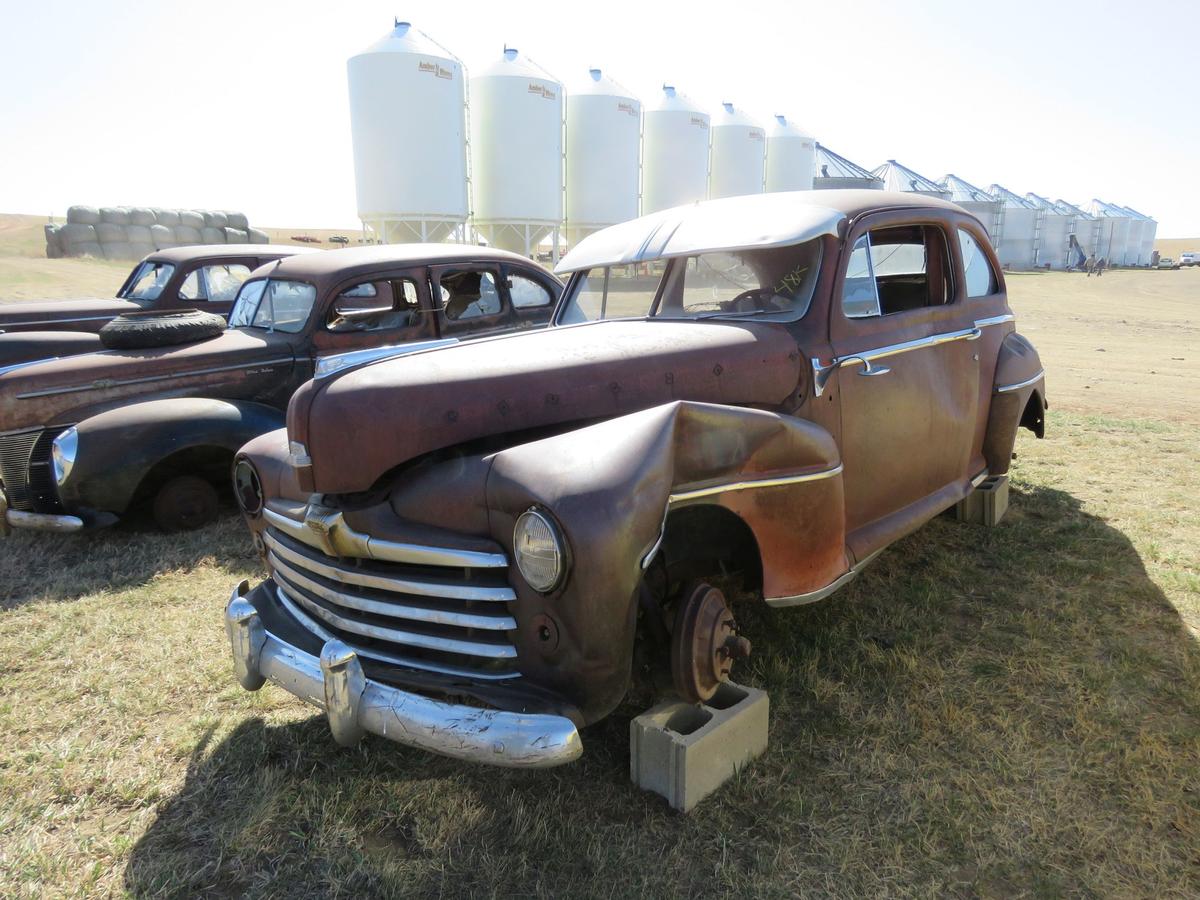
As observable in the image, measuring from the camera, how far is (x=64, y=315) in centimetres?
766

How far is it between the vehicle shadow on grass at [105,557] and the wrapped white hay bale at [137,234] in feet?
102

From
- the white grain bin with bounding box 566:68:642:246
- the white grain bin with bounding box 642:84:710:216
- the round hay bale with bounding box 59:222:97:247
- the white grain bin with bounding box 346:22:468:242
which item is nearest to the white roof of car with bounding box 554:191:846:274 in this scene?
the white grain bin with bounding box 346:22:468:242

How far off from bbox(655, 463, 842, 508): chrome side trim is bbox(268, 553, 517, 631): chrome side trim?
0.58 metres

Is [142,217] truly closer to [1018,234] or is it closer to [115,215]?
[115,215]

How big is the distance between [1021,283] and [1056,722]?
123 ft

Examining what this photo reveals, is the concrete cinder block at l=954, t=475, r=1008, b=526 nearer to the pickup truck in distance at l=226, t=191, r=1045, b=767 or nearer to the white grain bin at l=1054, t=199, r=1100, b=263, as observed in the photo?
the pickup truck in distance at l=226, t=191, r=1045, b=767

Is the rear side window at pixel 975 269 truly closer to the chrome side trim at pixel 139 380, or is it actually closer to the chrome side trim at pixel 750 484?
the chrome side trim at pixel 750 484

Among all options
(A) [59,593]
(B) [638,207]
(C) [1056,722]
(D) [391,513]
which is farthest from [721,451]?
(B) [638,207]

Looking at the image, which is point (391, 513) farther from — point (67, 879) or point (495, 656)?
point (67, 879)

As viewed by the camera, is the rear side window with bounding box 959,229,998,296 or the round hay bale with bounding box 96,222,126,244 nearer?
the rear side window with bounding box 959,229,998,296

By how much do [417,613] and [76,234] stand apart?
3635cm

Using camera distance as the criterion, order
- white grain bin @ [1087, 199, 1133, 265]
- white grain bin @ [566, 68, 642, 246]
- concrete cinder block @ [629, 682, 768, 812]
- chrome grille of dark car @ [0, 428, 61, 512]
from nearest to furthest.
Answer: concrete cinder block @ [629, 682, 768, 812]
chrome grille of dark car @ [0, 428, 61, 512]
white grain bin @ [566, 68, 642, 246]
white grain bin @ [1087, 199, 1133, 265]

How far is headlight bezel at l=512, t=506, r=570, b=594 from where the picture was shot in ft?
6.29

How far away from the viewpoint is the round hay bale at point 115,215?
30828 millimetres
